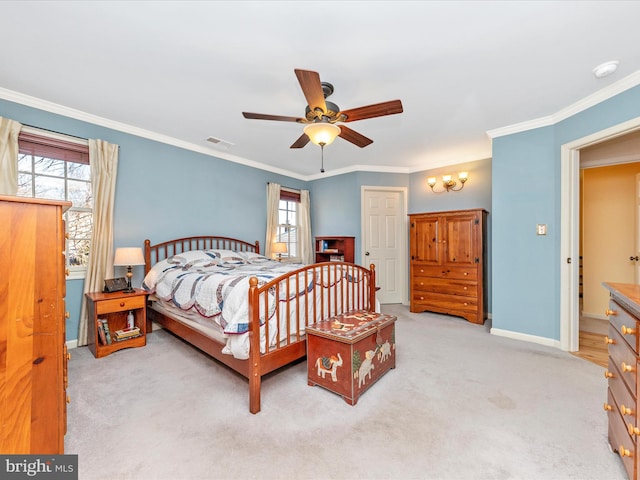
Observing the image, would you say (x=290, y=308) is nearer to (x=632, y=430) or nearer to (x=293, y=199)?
(x=632, y=430)

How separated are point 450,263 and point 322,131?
9.91 ft

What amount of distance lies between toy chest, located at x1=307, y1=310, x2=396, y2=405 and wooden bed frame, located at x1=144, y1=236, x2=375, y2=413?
159 mm

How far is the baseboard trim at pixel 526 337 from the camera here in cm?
307

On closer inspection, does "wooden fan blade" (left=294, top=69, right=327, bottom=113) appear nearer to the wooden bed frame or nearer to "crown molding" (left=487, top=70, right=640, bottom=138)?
the wooden bed frame

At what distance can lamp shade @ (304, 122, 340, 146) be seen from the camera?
2.26 m

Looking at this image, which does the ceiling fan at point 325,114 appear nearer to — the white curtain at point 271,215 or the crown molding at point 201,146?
the crown molding at point 201,146

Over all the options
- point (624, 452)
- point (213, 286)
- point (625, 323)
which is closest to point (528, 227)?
point (625, 323)

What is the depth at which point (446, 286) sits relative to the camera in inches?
167

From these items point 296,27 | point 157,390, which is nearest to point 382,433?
point 157,390

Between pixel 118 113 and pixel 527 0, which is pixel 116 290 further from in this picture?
pixel 527 0

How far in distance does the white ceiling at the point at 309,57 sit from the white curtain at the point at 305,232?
2394 millimetres

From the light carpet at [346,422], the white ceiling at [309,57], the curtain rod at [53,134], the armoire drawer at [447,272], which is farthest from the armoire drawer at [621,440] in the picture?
the curtain rod at [53,134]

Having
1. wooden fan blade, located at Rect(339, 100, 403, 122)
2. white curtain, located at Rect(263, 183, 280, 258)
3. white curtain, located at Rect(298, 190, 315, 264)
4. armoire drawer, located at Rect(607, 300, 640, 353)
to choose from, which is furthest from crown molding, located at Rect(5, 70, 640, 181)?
armoire drawer, located at Rect(607, 300, 640, 353)

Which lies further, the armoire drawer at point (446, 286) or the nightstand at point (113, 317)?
the armoire drawer at point (446, 286)
